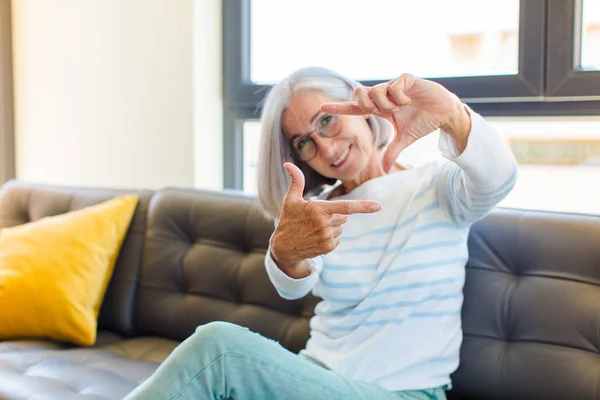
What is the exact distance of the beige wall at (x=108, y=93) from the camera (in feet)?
8.09

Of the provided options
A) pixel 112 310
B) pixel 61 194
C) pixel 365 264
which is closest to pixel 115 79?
pixel 61 194

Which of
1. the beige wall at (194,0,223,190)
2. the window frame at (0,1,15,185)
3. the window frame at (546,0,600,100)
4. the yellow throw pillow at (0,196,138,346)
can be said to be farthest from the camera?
the window frame at (0,1,15,185)

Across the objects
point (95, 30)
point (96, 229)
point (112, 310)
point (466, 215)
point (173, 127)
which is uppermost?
point (95, 30)

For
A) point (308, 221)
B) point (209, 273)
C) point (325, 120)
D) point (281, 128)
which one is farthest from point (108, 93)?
point (308, 221)

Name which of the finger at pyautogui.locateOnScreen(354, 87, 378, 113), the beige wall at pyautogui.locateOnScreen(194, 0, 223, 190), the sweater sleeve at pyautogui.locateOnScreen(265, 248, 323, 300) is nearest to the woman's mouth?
the sweater sleeve at pyautogui.locateOnScreen(265, 248, 323, 300)

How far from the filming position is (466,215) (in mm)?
1348

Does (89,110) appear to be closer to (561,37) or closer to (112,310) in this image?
(112,310)

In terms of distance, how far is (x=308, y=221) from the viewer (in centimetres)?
123

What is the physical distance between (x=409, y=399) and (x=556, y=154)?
93cm

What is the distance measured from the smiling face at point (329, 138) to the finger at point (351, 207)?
302 mm

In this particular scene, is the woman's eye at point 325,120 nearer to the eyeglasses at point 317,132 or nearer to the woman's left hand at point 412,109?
the eyeglasses at point 317,132

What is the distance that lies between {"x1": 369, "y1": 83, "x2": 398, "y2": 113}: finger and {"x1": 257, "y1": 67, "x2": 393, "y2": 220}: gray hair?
0.39 meters

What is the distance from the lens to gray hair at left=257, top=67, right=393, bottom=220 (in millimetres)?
1527

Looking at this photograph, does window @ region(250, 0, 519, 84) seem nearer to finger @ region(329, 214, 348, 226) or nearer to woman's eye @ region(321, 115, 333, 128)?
woman's eye @ region(321, 115, 333, 128)
